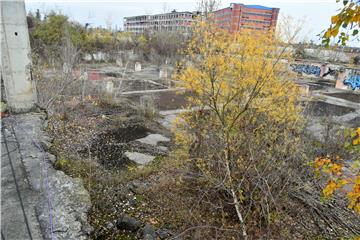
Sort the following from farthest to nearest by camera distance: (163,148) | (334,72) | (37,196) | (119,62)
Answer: (119,62)
(334,72)
(163,148)
(37,196)

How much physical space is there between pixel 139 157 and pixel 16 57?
13.7 feet

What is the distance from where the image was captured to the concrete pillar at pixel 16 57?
225 inches

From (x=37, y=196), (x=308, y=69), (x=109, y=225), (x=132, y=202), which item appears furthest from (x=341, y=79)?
(x=37, y=196)

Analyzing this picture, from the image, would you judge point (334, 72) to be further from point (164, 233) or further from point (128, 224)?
point (128, 224)

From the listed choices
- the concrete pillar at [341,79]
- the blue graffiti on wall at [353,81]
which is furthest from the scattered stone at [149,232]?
the concrete pillar at [341,79]

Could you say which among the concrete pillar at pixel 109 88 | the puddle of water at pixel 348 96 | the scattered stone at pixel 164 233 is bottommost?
the scattered stone at pixel 164 233

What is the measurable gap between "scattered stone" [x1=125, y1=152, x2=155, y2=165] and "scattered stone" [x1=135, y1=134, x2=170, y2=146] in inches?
42.1

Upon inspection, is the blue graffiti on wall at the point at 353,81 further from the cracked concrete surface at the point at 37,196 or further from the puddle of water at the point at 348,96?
the cracked concrete surface at the point at 37,196

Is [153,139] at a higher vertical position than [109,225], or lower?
lower

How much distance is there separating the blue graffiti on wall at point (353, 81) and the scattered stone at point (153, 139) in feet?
58.3

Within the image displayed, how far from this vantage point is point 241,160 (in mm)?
5340

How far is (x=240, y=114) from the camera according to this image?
17.8 ft

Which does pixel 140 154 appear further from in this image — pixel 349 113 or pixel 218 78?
pixel 349 113

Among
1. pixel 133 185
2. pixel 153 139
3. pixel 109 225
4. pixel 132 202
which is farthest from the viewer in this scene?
pixel 153 139
